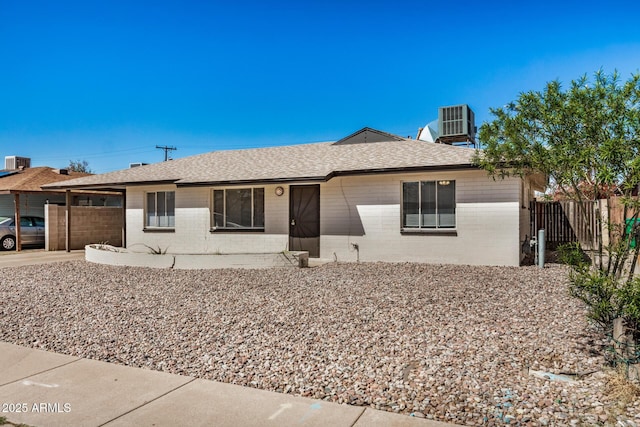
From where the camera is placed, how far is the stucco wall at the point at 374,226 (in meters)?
11.3

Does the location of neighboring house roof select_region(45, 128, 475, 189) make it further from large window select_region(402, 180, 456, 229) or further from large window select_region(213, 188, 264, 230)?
large window select_region(402, 180, 456, 229)

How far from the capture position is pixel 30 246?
19359 mm

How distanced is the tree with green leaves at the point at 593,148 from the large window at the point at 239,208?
32.6 feet

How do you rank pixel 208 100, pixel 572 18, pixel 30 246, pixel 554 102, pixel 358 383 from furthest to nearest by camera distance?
pixel 208 100, pixel 30 246, pixel 572 18, pixel 554 102, pixel 358 383

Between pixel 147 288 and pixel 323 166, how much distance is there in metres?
6.64

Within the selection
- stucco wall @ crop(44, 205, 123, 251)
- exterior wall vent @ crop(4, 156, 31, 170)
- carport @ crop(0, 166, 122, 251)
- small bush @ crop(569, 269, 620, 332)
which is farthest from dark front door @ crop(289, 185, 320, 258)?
exterior wall vent @ crop(4, 156, 31, 170)

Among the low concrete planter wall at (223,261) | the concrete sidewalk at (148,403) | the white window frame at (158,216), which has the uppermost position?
the white window frame at (158,216)

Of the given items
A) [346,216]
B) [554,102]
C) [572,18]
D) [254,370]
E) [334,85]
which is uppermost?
[334,85]

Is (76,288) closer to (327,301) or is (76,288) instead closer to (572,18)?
(327,301)

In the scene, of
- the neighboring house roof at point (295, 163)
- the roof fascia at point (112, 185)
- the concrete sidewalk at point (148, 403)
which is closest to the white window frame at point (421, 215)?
the neighboring house roof at point (295, 163)

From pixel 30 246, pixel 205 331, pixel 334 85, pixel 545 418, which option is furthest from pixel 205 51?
pixel 545 418

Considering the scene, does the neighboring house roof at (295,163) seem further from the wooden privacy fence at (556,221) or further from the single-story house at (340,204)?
→ the wooden privacy fence at (556,221)

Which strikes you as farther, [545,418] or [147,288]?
[147,288]

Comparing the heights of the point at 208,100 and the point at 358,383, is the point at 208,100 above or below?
above
